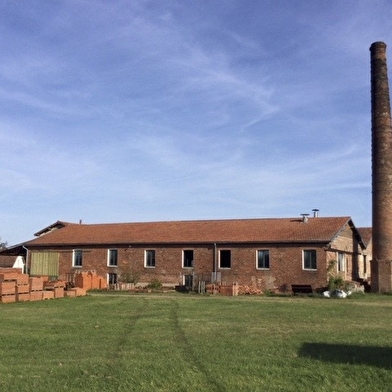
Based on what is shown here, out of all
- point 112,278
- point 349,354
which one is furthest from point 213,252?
point 349,354

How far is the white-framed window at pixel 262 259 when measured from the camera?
36438mm

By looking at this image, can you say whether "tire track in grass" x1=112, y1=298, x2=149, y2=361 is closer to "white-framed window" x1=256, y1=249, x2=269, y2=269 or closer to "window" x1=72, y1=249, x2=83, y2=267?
"white-framed window" x1=256, y1=249, x2=269, y2=269

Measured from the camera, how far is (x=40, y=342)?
11.8 m

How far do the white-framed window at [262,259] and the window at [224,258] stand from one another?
6.75ft

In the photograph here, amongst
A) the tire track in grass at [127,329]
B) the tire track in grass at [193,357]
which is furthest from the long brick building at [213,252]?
the tire track in grass at [193,357]

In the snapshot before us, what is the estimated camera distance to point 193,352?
10.4 meters

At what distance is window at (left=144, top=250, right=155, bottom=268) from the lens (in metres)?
39.9

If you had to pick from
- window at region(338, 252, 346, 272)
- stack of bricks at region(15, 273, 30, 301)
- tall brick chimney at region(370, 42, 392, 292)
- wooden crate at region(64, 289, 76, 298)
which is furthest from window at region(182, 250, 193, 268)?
stack of bricks at region(15, 273, 30, 301)

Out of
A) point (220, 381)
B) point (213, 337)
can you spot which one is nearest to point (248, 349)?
point (213, 337)

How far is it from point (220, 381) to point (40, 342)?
17.5 feet

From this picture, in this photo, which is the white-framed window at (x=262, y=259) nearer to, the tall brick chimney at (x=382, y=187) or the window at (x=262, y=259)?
the window at (x=262, y=259)

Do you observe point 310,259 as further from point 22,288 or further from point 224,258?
point 22,288

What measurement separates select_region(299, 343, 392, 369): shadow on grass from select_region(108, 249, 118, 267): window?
101 feet

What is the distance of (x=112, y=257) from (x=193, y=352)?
31.7 metres
